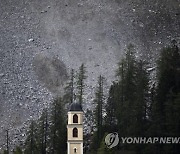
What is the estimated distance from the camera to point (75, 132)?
6359 cm

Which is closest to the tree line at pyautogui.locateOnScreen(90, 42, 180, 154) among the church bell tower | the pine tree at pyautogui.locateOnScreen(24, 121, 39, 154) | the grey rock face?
the church bell tower

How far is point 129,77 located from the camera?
72.6 meters

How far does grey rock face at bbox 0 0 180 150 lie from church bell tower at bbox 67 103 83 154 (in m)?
24.0

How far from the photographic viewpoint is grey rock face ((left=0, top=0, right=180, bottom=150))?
92.1 m

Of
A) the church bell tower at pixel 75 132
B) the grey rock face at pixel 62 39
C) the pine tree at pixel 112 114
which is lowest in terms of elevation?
the church bell tower at pixel 75 132

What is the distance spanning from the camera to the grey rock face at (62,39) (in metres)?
92.1

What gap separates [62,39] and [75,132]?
128ft

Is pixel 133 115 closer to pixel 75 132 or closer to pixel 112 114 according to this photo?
pixel 112 114

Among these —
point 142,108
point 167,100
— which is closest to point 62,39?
point 142,108

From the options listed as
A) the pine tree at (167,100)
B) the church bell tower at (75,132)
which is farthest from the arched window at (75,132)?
the pine tree at (167,100)

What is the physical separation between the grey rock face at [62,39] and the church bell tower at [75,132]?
24.0 metres

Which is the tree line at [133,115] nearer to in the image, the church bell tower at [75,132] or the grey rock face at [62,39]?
the church bell tower at [75,132]

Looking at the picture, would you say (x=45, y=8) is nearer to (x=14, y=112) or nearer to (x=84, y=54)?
(x=84, y=54)

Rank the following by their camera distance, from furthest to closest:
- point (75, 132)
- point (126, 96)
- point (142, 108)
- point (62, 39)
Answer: point (62, 39), point (126, 96), point (142, 108), point (75, 132)
